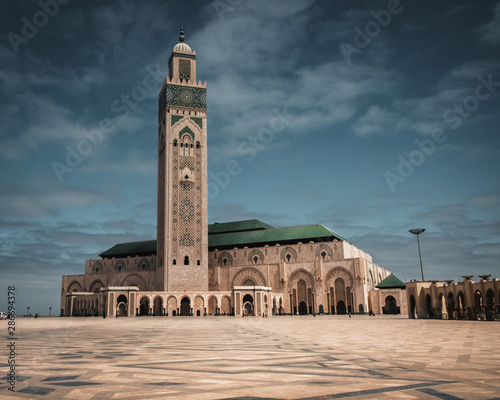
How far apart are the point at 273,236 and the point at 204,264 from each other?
10.7 metres

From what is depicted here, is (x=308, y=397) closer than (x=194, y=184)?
Yes

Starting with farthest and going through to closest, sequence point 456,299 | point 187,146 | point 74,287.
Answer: point 74,287 < point 187,146 < point 456,299

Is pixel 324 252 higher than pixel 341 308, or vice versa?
pixel 324 252

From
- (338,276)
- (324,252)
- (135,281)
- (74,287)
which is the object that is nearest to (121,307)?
(135,281)

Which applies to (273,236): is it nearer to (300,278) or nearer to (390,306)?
(300,278)

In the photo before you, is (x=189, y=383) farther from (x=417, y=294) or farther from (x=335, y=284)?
(x=335, y=284)

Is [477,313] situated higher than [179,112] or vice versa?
[179,112]

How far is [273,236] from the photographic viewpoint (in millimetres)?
63000

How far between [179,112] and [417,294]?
3895 centimetres

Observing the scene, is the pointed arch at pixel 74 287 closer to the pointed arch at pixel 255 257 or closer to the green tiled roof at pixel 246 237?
the green tiled roof at pixel 246 237

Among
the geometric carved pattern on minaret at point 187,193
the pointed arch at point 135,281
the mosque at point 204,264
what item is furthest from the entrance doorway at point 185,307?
the pointed arch at point 135,281

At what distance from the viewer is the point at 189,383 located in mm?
5453

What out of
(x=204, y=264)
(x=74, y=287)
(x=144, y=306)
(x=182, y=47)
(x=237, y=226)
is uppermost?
(x=182, y=47)

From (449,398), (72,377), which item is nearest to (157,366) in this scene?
(72,377)
